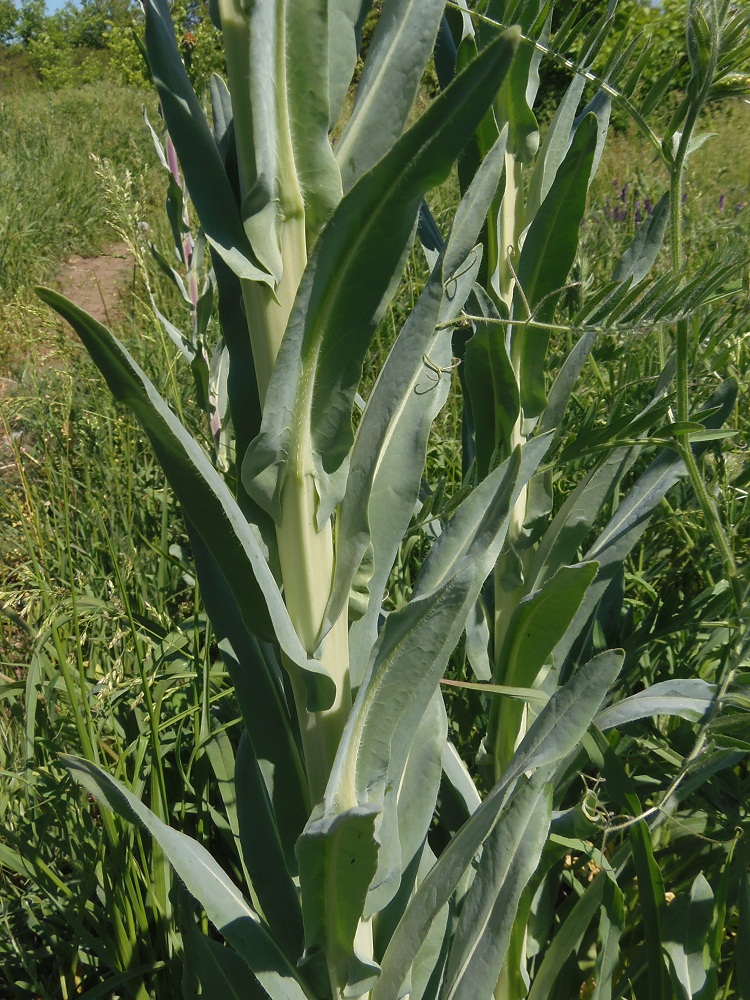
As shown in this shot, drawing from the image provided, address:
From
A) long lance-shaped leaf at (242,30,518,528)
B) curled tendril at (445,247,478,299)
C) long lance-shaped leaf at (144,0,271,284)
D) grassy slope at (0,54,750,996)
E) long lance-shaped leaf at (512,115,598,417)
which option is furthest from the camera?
grassy slope at (0,54,750,996)

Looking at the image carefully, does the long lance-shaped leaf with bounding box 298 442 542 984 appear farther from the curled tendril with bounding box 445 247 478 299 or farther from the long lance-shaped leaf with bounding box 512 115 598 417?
the long lance-shaped leaf with bounding box 512 115 598 417

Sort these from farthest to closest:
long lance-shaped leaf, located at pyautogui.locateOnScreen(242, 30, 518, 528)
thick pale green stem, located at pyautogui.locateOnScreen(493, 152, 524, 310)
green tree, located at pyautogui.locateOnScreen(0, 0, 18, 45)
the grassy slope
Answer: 1. green tree, located at pyautogui.locateOnScreen(0, 0, 18, 45)
2. the grassy slope
3. thick pale green stem, located at pyautogui.locateOnScreen(493, 152, 524, 310)
4. long lance-shaped leaf, located at pyautogui.locateOnScreen(242, 30, 518, 528)

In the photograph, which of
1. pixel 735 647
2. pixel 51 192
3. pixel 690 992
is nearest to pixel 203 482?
pixel 735 647

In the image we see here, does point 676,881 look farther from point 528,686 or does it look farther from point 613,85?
point 613,85

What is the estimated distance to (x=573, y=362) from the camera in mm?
1174

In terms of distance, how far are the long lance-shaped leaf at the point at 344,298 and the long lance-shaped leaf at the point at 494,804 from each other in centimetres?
30

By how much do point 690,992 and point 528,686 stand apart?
1.46 ft

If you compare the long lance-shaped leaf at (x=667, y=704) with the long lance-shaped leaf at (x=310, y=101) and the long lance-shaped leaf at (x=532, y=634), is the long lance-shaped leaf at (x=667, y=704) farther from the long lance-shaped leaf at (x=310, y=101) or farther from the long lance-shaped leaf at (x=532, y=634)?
the long lance-shaped leaf at (x=310, y=101)

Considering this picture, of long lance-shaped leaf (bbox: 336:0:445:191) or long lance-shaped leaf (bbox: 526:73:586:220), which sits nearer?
long lance-shaped leaf (bbox: 336:0:445:191)

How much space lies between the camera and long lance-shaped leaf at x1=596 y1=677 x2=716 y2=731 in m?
1.14

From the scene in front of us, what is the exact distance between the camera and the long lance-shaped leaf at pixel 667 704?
1.14 m

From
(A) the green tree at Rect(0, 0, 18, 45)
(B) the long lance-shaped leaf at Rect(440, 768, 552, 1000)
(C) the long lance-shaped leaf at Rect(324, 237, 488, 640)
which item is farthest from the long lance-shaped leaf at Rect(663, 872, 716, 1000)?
(A) the green tree at Rect(0, 0, 18, 45)

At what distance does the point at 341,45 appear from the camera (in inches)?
28.8

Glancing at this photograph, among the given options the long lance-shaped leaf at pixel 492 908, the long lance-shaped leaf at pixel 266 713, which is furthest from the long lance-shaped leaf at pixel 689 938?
the long lance-shaped leaf at pixel 266 713
